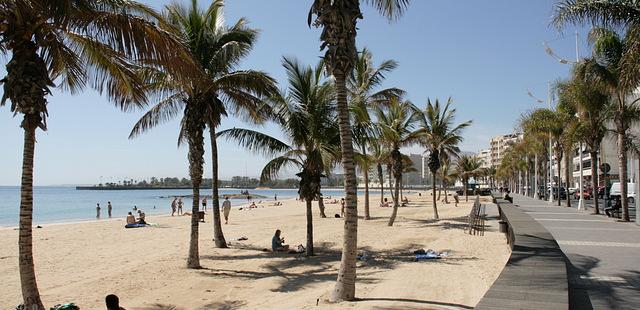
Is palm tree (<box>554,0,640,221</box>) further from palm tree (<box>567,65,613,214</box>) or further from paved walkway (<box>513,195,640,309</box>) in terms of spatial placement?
paved walkway (<box>513,195,640,309</box>)

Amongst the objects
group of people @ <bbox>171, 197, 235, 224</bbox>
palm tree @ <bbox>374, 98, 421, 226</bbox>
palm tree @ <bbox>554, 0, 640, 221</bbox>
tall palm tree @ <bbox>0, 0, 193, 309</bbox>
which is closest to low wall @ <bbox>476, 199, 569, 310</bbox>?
palm tree @ <bbox>554, 0, 640, 221</bbox>

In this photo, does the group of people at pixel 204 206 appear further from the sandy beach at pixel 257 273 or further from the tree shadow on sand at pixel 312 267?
the tree shadow on sand at pixel 312 267

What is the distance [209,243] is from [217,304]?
27.7ft

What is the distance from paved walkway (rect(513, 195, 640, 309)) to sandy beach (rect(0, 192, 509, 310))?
1.57 meters

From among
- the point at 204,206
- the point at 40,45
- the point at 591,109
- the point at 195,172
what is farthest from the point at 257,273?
the point at 204,206

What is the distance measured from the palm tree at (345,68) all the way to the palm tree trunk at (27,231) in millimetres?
4600

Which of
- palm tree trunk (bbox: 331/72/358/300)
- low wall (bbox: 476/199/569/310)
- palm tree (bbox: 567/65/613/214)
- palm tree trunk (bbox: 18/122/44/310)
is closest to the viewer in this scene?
low wall (bbox: 476/199/569/310)

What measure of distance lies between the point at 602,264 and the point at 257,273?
25.0 feet

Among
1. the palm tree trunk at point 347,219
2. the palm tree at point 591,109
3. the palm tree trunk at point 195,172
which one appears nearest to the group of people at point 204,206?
the palm tree trunk at point 195,172

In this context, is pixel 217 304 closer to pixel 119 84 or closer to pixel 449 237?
pixel 119 84

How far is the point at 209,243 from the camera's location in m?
17.0

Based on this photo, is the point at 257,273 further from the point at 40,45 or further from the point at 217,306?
the point at 40,45

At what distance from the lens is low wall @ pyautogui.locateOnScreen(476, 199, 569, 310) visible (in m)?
5.19

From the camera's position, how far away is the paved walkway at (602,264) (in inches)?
267
